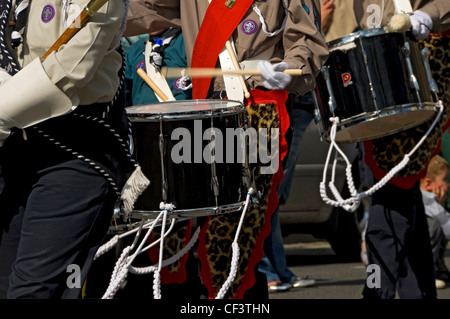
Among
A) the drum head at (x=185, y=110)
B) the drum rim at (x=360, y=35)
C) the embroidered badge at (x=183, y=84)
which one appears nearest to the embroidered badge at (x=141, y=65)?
the embroidered badge at (x=183, y=84)

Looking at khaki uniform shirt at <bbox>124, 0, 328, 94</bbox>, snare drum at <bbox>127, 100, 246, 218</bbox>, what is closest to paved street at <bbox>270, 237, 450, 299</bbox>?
khaki uniform shirt at <bbox>124, 0, 328, 94</bbox>

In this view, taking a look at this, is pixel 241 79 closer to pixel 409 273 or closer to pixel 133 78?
pixel 133 78

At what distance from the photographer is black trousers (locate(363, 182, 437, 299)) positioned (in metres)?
5.96

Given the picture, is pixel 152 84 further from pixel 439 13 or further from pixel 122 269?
pixel 439 13

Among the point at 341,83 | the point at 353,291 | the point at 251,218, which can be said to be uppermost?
the point at 341,83

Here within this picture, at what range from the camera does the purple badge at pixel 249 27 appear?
17.0ft

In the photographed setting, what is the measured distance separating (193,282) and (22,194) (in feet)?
6.12

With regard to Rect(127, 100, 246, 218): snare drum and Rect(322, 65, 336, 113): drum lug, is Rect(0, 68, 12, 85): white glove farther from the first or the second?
Rect(322, 65, 336, 113): drum lug

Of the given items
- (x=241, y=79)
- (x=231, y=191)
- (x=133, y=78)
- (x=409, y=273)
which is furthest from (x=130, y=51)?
(x=409, y=273)

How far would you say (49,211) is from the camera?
3.86 m

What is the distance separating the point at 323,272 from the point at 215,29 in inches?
129

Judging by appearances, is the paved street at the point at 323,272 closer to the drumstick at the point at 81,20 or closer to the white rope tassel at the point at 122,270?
the white rope tassel at the point at 122,270

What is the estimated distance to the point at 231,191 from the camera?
15.7 ft

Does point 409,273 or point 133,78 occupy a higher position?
point 133,78
